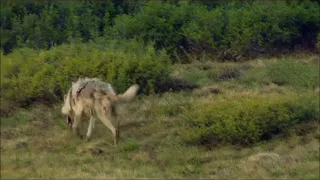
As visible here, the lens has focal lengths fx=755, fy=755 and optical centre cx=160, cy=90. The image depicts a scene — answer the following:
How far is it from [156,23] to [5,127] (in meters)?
8.47

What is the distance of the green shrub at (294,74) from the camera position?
1681 cm

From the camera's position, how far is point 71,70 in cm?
1620

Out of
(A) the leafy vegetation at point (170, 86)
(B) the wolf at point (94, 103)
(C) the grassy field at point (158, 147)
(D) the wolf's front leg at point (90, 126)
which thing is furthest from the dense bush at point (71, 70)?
(D) the wolf's front leg at point (90, 126)

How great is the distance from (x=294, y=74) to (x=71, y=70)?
526 centimetres

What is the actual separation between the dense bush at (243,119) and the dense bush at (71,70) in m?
2.78

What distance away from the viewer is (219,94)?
52.3 ft

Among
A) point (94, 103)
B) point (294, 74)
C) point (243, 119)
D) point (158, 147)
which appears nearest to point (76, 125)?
point (94, 103)

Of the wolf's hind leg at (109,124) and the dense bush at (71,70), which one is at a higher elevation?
the wolf's hind leg at (109,124)

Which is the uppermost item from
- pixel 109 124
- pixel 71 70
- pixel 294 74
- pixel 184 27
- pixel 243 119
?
pixel 243 119

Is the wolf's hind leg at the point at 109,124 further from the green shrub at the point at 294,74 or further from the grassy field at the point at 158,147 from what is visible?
the green shrub at the point at 294,74

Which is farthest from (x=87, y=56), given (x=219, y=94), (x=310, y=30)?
(x=310, y=30)

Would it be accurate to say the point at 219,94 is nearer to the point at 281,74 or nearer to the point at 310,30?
the point at 281,74

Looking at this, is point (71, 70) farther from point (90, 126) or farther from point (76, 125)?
point (90, 126)

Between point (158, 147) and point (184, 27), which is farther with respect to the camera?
point (184, 27)
